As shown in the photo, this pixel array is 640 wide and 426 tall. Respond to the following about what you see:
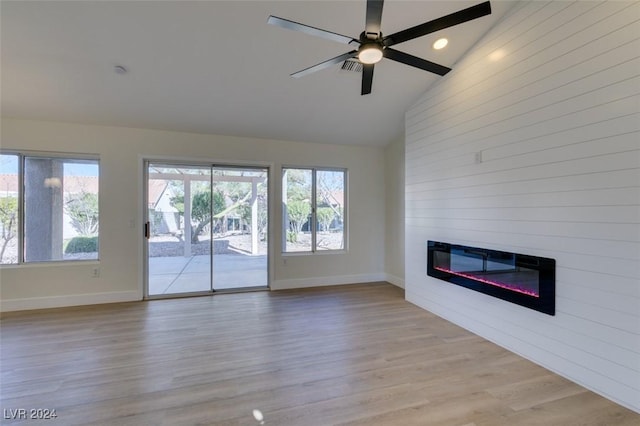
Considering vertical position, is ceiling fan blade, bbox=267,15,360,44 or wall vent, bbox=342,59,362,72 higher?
wall vent, bbox=342,59,362,72

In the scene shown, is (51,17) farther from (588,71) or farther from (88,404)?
(588,71)

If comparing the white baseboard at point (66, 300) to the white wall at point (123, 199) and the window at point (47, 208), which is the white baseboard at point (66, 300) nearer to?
the white wall at point (123, 199)

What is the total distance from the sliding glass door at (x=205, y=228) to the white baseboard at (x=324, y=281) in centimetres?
34

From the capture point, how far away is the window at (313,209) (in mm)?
5293

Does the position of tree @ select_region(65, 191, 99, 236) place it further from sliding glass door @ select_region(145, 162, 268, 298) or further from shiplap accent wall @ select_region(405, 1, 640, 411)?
shiplap accent wall @ select_region(405, 1, 640, 411)

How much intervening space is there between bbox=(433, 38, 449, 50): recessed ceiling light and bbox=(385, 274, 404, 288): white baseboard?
3.70m

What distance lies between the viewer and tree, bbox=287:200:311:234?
530 cm

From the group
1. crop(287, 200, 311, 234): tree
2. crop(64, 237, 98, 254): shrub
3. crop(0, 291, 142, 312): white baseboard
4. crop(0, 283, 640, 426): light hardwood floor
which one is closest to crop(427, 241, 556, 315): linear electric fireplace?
crop(0, 283, 640, 426): light hardwood floor

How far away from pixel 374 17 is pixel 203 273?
4512 millimetres

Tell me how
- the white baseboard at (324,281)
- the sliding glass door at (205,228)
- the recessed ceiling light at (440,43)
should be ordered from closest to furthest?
1. the recessed ceiling light at (440,43)
2. the sliding glass door at (205,228)
3. the white baseboard at (324,281)

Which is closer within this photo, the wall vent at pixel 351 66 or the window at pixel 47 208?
the wall vent at pixel 351 66

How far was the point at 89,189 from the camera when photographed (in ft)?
14.3

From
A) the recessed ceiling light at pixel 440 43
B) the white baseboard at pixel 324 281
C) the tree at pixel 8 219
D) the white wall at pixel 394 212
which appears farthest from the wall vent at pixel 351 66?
the tree at pixel 8 219

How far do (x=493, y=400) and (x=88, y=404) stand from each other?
2.94m
